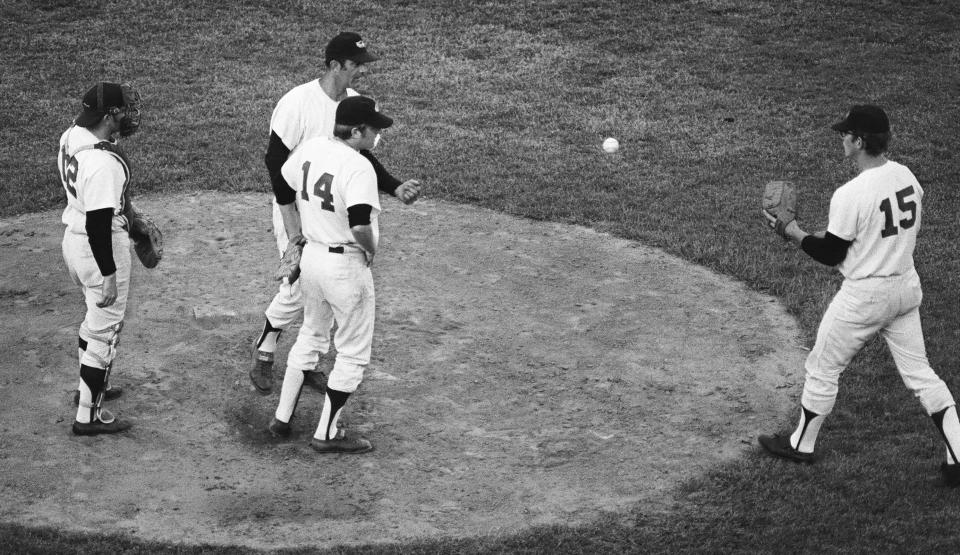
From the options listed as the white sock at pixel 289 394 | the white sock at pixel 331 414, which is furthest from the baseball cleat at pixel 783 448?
the white sock at pixel 289 394

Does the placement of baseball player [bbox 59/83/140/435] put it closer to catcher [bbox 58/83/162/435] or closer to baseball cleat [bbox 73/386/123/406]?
catcher [bbox 58/83/162/435]

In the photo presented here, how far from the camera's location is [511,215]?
1079 cm

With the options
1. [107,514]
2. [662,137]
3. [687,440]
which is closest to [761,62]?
[662,137]

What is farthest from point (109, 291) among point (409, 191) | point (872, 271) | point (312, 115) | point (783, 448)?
point (872, 271)

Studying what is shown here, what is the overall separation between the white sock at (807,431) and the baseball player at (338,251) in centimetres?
266

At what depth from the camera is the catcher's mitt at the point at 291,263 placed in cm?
659

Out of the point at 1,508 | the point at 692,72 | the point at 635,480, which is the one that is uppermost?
the point at 692,72

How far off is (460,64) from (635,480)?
33.4ft

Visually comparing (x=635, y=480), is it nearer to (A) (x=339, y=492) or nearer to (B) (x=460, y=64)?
(A) (x=339, y=492)

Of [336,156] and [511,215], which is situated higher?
[336,156]

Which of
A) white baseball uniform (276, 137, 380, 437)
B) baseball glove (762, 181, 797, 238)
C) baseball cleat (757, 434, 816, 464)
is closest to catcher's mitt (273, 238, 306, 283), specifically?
white baseball uniform (276, 137, 380, 437)

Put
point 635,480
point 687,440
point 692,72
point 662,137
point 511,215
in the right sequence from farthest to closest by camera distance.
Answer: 1. point 692,72
2. point 662,137
3. point 511,215
4. point 687,440
5. point 635,480

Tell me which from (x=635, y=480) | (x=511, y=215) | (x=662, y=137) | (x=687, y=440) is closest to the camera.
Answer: (x=635, y=480)

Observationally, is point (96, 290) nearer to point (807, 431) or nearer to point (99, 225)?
point (99, 225)
